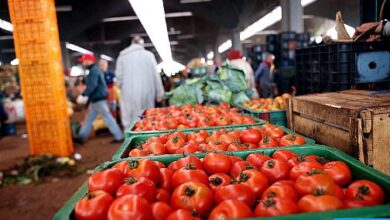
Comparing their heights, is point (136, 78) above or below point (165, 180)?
above

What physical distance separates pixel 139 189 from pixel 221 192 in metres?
0.35

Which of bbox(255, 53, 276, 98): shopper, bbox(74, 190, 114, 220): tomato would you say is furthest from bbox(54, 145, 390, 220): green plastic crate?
bbox(255, 53, 276, 98): shopper

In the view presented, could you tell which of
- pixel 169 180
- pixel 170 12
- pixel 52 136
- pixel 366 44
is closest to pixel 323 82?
pixel 366 44

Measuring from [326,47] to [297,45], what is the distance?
6859 millimetres

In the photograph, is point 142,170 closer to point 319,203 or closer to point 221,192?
point 221,192

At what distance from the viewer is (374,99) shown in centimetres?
246

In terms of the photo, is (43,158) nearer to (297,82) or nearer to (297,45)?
(297,82)

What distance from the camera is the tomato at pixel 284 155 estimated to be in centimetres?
186

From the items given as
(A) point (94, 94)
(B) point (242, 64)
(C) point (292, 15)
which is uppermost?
(C) point (292, 15)

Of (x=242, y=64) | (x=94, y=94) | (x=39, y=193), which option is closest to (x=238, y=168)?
(x=39, y=193)

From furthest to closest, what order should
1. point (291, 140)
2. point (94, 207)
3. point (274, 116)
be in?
1. point (274, 116)
2. point (291, 140)
3. point (94, 207)

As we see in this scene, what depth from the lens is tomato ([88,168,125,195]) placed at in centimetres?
146

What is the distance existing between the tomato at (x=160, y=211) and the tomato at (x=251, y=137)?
1306mm

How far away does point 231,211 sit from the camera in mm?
1163
